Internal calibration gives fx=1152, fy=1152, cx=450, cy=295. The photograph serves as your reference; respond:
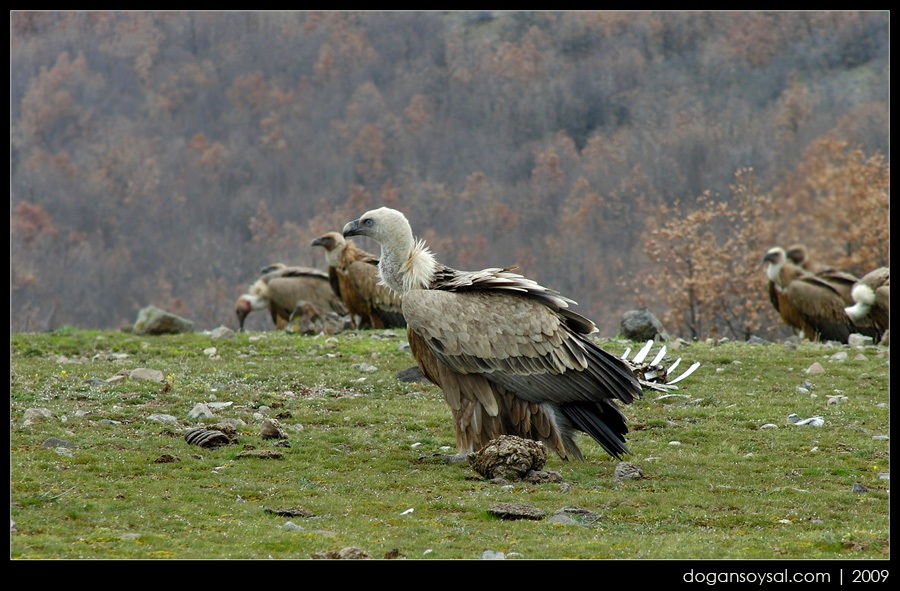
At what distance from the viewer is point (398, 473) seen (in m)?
9.27

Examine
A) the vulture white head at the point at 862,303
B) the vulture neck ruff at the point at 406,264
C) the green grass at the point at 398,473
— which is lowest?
the green grass at the point at 398,473

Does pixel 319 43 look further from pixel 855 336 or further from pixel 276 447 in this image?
pixel 276 447

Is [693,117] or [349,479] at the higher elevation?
[693,117]

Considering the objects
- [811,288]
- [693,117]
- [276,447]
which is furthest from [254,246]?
[276,447]

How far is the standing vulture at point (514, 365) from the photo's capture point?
9688 millimetres

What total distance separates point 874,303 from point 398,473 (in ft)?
40.8

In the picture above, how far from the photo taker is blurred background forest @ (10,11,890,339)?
58.9 metres

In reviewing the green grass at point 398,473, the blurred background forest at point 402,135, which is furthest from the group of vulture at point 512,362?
the blurred background forest at point 402,135

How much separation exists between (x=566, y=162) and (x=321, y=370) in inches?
2070

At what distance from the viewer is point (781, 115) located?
A: 213 feet

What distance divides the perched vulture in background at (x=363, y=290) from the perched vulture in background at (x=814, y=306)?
24.3ft

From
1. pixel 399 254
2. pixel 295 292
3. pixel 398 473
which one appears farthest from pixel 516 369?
pixel 295 292

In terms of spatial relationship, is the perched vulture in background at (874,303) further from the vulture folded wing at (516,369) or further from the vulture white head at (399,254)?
the vulture white head at (399,254)

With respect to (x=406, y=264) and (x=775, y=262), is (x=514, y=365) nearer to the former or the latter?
(x=406, y=264)
